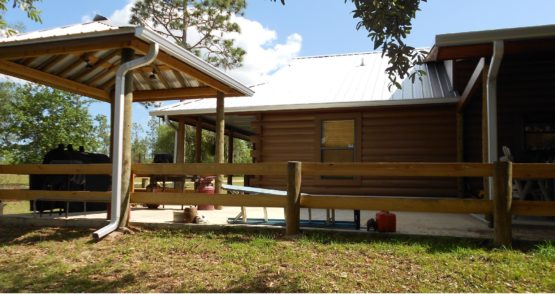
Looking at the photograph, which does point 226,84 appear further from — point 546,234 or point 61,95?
point 61,95

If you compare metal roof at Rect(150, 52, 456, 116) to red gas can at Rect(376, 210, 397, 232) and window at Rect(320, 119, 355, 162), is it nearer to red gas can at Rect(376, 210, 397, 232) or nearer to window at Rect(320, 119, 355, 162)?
window at Rect(320, 119, 355, 162)

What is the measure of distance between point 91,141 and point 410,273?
22804 millimetres

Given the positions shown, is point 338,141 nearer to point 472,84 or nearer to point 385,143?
point 385,143

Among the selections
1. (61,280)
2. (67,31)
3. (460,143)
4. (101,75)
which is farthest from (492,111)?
(101,75)

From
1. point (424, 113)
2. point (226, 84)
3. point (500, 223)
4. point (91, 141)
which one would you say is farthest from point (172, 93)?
point (91, 141)

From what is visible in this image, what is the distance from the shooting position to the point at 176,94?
9234 millimetres

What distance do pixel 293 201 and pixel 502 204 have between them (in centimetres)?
244

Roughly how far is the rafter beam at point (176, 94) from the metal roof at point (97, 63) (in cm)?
2

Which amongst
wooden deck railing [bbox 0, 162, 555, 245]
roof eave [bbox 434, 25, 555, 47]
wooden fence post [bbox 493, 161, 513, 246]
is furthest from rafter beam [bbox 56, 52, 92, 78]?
wooden fence post [bbox 493, 161, 513, 246]

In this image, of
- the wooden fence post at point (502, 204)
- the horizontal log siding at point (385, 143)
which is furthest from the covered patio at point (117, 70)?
the wooden fence post at point (502, 204)

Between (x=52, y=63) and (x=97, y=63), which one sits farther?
(x=97, y=63)

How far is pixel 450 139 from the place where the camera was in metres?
9.45

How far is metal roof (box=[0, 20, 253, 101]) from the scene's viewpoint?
6031 mm

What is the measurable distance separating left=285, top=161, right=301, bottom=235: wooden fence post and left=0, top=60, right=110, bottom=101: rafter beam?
5335 millimetres
